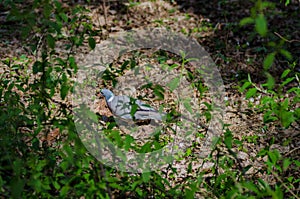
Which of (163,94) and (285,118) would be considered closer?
(285,118)

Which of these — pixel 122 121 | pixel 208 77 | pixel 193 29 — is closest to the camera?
pixel 122 121

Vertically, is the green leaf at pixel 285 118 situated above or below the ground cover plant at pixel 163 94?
above

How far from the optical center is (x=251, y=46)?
5.04m

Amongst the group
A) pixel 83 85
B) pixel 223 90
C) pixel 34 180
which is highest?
pixel 34 180

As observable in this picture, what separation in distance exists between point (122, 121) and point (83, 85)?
30.4 inches

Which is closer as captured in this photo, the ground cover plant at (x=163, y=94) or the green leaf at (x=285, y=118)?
the green leaf at (x=285, y=118)

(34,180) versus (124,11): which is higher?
(34,180)

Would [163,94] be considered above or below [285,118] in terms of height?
below

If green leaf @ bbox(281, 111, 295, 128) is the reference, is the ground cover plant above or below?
below

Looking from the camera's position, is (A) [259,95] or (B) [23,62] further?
(B) [23,62]

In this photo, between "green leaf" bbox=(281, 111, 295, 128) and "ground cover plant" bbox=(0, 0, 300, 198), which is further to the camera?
"ground cover plant" bbox=(0, 0, 300, 198)

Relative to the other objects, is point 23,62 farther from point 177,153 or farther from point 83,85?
point 177,153

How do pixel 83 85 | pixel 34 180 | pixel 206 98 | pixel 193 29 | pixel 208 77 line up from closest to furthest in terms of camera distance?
pixel 34 180 → pixel 83 85 → pixel 206 98 → pixel 208 77 → pixel 193 29

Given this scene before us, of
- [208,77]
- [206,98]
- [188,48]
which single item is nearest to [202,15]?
[188,48]
